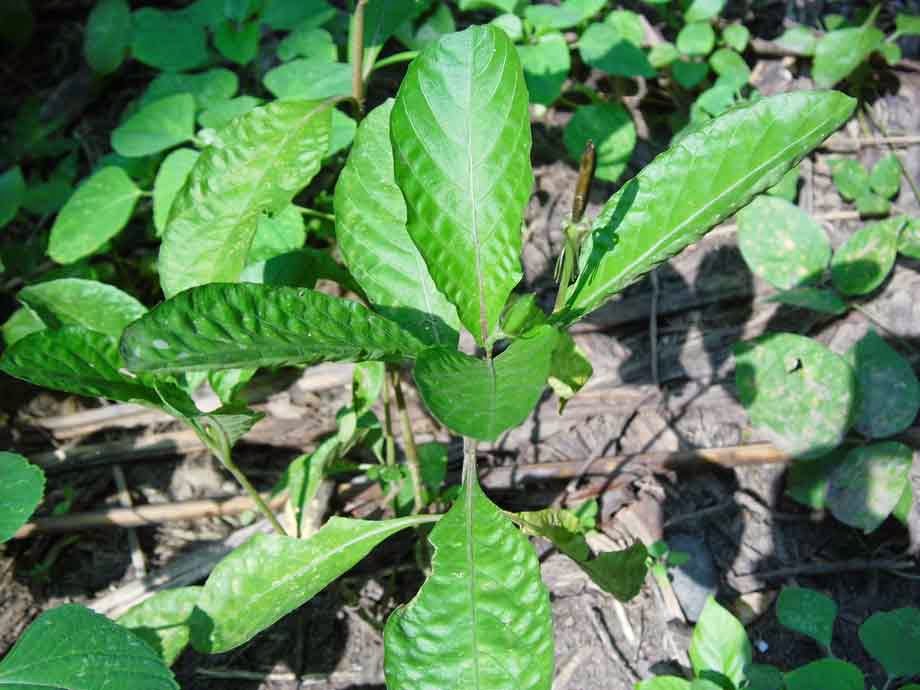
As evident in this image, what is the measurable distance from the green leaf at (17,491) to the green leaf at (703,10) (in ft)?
7.08

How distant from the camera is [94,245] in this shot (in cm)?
212

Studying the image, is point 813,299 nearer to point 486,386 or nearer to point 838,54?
point 838,54

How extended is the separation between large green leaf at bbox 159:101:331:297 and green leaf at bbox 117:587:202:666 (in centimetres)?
60

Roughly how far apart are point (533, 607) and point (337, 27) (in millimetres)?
1923

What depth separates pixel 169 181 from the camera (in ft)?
6.86

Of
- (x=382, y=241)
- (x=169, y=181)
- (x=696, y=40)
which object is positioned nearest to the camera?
(x=382, y=241)

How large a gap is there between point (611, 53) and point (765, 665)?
1580 millimetres

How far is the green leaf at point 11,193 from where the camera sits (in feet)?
7.60

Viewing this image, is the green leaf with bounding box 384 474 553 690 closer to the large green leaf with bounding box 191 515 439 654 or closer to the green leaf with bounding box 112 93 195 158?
the large green leaf with bounding box 191 515 439 654

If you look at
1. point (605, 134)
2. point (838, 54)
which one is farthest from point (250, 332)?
point (838, 54)

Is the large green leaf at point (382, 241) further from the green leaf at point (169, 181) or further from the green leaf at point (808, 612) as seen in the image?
the green leaf at point (808, 612)

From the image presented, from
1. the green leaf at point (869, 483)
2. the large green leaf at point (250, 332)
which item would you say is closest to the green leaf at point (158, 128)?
the large green leaf at point (250, 332)

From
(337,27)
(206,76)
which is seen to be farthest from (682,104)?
(206,76)

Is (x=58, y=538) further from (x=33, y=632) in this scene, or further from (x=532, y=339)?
(x=532, y=339)
